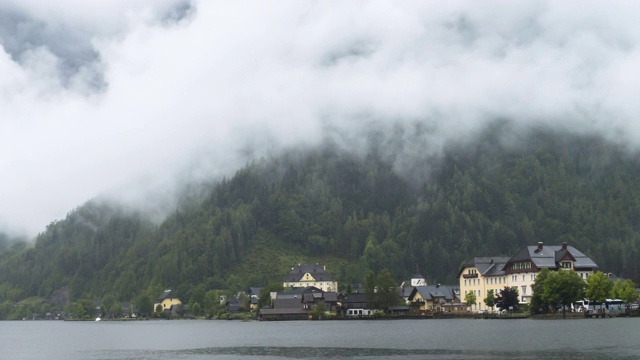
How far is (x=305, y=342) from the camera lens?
88.1 meters

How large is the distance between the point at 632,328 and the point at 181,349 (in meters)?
48.6

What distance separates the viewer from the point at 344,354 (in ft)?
228

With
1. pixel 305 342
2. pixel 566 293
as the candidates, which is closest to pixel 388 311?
pixel 566 293

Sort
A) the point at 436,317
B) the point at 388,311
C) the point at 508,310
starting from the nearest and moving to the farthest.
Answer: the point at 508,310 < the point at 436,317 < the point at 388,311

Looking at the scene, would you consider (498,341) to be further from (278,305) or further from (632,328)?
(278,305)

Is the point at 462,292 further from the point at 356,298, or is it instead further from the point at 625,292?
the point at 625,292

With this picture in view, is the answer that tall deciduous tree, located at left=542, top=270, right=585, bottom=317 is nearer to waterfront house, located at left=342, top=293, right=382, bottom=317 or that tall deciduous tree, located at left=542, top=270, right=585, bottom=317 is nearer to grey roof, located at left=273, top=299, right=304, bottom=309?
waterfront house, located at left=342, top=293, right=382, bottom=317

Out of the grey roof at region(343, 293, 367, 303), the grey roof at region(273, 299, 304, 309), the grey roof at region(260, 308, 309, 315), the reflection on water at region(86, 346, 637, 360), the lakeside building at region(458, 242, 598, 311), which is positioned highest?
the lakeside building at region(458, 242, 598, 311)

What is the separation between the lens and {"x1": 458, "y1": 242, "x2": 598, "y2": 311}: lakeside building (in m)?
152

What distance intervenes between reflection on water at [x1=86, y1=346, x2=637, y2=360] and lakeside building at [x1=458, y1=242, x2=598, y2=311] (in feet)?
266

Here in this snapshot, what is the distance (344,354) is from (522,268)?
94.0 metres

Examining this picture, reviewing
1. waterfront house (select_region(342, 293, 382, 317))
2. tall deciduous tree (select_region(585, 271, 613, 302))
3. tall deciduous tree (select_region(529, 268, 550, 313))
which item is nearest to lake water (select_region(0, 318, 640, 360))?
tall deciduous tree (select_region(585, 271, 613, 302))

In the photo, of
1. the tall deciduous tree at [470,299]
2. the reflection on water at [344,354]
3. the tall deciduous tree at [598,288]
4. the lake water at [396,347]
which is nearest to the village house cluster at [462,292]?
the tall deciduous tree at [470,299]

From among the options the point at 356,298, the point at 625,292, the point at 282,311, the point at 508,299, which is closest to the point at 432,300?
the point at 356,298
